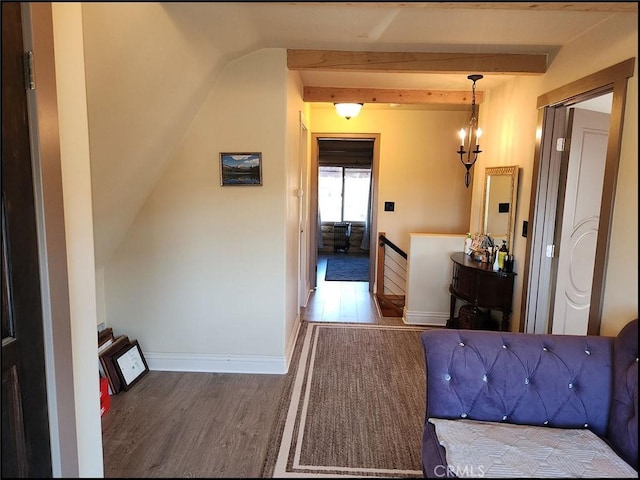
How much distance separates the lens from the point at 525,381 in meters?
1.63

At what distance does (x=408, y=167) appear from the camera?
4.97 metres

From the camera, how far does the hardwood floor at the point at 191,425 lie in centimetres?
113

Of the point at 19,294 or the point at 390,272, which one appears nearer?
the point at 19,294

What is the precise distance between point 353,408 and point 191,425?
0.95 metres

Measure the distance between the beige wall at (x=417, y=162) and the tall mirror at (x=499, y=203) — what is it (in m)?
1.11

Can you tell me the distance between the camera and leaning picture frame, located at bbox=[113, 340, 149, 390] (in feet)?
8.88

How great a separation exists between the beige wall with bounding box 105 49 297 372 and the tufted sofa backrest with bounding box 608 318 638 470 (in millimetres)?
1947

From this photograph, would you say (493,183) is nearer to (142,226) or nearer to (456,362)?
(456,362)

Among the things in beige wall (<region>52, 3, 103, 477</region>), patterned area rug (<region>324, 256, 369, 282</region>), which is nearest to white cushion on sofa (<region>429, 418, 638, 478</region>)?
beige wall (<region>52, 3, 103, 477</region>)

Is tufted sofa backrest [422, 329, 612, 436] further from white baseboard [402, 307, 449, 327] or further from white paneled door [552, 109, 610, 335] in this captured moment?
white baseboard [402, 307, 449, 327]

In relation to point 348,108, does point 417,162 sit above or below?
below

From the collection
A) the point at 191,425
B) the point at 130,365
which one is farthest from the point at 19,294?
the point at 130,365

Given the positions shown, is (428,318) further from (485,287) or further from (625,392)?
(625,392)

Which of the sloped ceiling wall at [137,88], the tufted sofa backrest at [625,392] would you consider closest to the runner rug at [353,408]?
the tufted sofa backrest at [625,392]
